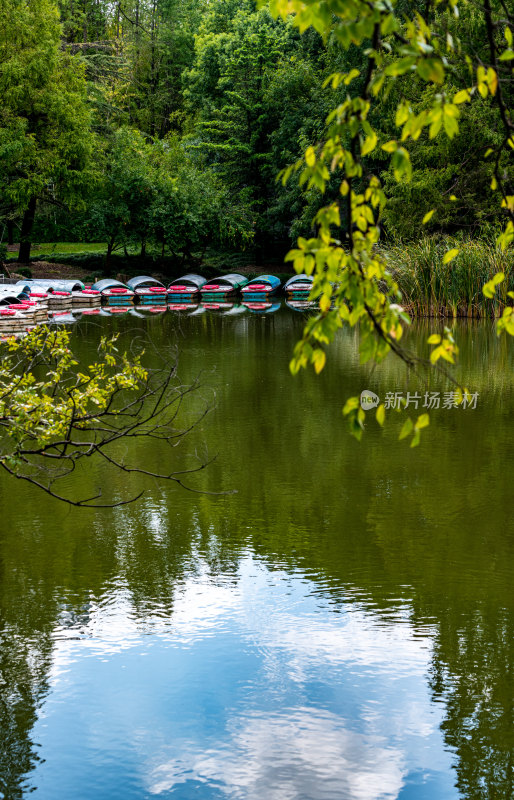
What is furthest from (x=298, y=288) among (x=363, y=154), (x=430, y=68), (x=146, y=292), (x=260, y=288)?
(x=430, y=68)

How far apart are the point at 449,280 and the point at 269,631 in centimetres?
1901

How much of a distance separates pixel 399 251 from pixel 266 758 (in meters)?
22.2

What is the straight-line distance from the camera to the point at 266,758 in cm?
446

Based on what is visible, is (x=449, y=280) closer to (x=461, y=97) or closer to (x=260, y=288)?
(x=260, y=288)

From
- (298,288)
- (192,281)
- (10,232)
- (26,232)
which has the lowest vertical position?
(298,288)

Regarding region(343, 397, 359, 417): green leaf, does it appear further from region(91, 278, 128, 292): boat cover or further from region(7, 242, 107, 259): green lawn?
region(7, 242, 107, 259): green lawn

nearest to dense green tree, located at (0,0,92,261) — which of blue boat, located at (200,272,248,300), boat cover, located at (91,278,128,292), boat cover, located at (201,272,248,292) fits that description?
boat cover, located at (91,278,128,292)

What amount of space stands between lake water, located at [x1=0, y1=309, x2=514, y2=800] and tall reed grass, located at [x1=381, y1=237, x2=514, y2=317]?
1323 cm

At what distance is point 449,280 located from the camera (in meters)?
23.6

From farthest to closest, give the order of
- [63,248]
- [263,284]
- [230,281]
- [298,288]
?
[63,248], [230,281], [263,284], [298,288]

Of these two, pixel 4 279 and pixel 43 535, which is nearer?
pixel 43 535

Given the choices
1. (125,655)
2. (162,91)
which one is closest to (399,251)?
(125,655)

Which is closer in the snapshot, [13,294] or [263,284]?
[13,294]

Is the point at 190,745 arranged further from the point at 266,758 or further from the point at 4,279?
the point at 4,279
